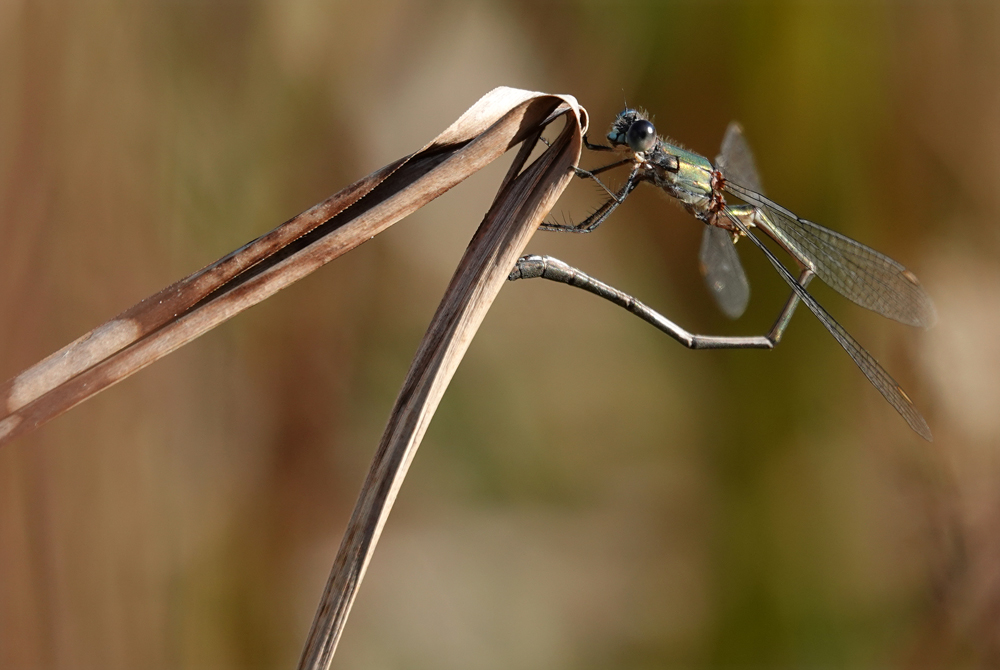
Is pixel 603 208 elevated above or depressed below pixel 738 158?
below

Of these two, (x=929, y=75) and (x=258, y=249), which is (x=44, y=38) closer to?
(x=258, y=249)

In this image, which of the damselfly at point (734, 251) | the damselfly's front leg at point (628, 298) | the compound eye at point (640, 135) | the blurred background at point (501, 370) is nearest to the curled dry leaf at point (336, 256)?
the damselfly's front leg at point (628, 298)

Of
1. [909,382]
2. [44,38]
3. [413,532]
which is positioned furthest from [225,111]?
[909,382]

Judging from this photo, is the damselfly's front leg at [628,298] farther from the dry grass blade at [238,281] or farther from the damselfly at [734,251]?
the dry grass blade at [238,281]

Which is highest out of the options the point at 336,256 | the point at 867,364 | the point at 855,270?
the point at 855,270

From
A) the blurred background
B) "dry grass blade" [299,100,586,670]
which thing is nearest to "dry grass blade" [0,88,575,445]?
"dry grass blade" [299,100,586,670]

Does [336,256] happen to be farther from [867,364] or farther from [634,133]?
[867,364]

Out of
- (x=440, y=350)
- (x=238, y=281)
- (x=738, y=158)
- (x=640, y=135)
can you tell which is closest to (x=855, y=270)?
(x=738, y=158)

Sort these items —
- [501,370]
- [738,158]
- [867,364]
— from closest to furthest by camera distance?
[867,364]
[738,158]
[501,370]
